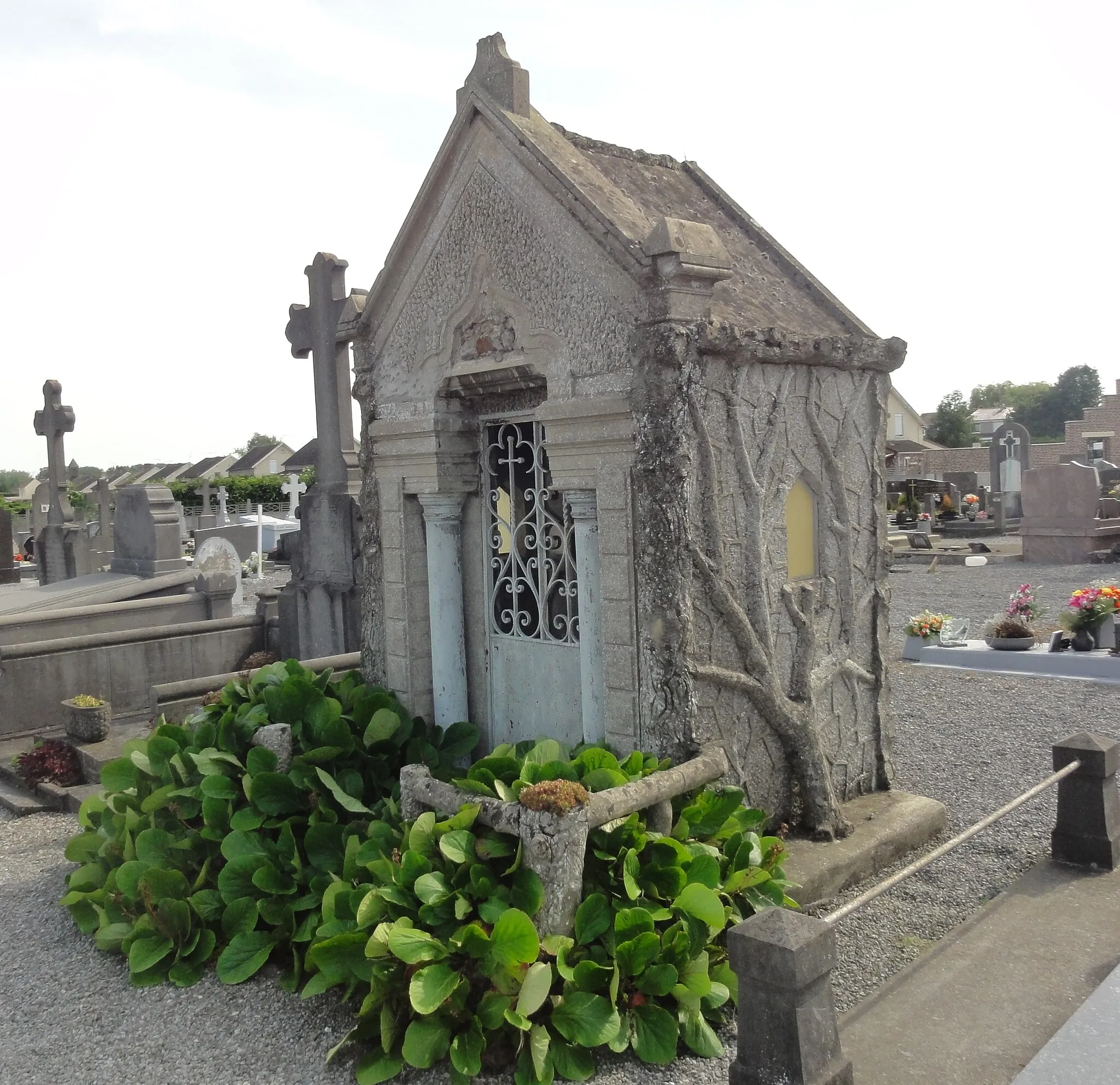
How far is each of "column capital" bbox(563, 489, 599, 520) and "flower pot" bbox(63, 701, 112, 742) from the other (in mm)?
4830

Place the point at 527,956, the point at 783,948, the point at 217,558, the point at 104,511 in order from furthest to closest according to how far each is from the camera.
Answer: the point at 104,511 → the point at 217,558 → the point at 527,956 → the point at 783,948

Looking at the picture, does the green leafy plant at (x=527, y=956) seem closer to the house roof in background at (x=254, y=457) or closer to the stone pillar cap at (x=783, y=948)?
the stone pillar cap at (x=783, y=948)

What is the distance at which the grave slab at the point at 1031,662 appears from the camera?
9.62 meters

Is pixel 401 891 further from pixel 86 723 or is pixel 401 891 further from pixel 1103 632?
pixel 1103 632

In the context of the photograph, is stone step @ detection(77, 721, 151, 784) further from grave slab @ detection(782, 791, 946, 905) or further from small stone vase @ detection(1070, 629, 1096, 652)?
small stone vase @ detection(1070, 629, 1096, 652)

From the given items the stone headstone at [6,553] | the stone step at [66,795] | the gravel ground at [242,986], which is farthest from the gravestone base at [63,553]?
the gravel ground at [242,986]

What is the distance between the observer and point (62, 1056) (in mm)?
3959

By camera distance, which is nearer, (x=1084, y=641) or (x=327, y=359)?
(x=327, y=359)

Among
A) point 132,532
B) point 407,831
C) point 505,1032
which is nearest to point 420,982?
point 505,1032

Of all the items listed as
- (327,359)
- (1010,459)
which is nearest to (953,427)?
(1010,459)

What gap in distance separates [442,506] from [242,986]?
257 centimetres

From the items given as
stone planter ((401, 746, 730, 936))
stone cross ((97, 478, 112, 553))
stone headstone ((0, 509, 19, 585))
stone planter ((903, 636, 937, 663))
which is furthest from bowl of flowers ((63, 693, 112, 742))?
stone cross ((97, 478, 112, 553))

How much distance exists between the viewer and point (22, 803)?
23.3ft

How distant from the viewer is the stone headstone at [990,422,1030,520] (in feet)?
92.7
